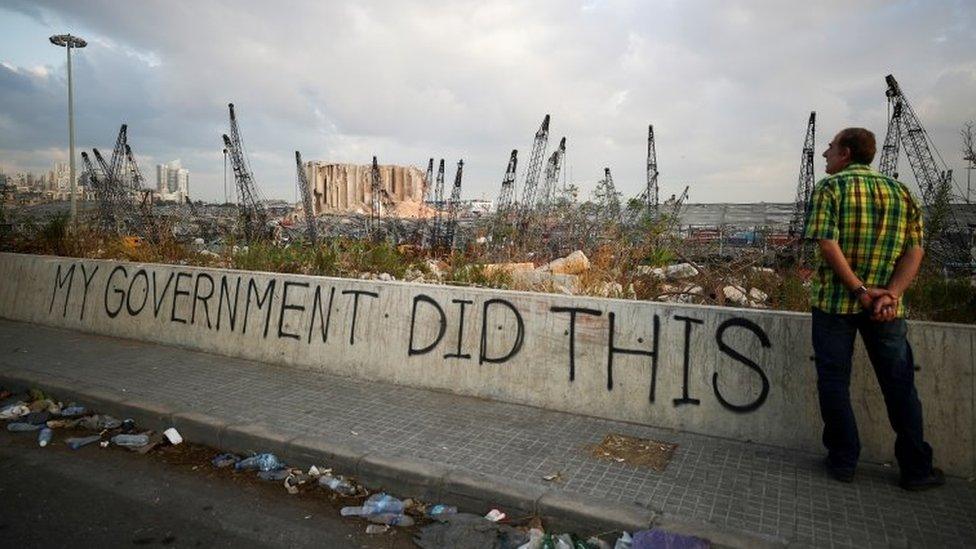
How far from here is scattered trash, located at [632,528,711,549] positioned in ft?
9.53

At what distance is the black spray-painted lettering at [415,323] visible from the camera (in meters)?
5.38

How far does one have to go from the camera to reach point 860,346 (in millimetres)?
3896

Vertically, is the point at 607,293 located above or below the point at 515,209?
below

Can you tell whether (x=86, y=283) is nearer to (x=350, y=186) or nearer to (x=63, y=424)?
(x=63, y=424)

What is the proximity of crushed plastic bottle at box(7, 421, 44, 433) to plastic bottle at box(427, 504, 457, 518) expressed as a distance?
3.56m

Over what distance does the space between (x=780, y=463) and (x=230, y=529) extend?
136 inches

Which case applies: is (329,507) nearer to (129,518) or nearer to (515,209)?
(129,518)

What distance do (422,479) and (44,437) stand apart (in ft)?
10.4

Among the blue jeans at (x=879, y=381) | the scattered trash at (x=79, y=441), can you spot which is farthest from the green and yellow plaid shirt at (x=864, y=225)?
the scattered trash at (x=79, y=441)

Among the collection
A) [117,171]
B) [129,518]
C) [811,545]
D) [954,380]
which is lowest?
→ [129,518]

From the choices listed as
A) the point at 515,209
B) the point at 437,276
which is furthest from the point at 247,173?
the point at 437,276

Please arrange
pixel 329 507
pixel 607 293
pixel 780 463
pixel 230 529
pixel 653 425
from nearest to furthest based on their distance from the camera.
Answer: pixel 230 529 → pixel 329 507 → pixel 780 463 → pixel 653 425 → pixel 607 293

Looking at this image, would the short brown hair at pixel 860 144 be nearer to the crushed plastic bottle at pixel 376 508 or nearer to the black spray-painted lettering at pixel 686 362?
the black spray-painted lettering at pixel 686 362

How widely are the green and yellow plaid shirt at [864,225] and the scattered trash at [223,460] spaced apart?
161 inches
